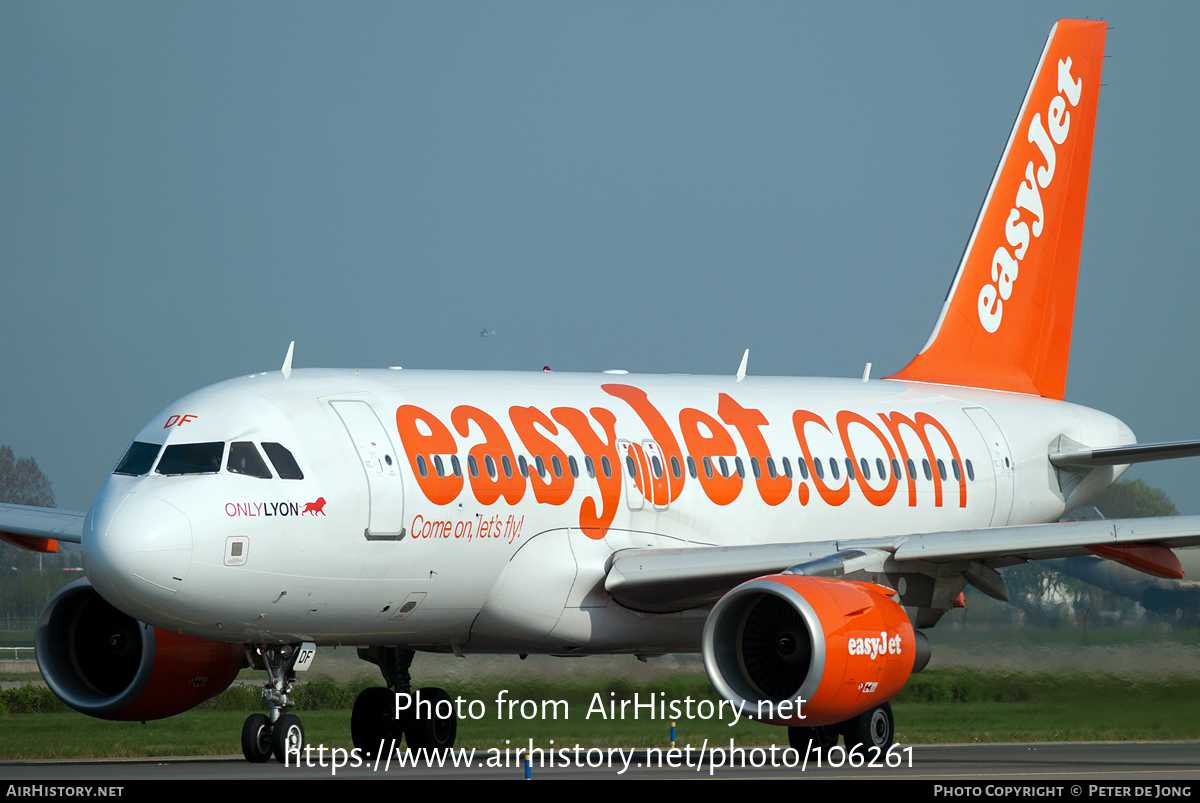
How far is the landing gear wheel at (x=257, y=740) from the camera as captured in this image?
1623cm

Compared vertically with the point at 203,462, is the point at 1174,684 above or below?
below

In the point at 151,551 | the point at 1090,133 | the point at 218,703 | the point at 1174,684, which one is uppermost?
the point at 1090,133

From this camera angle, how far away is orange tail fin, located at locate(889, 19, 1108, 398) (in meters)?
24.4

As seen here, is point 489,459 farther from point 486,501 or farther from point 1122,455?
point 1122,455

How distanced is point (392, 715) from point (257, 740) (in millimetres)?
3550

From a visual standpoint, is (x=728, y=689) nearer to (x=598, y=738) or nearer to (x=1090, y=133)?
(x=598, y=738)

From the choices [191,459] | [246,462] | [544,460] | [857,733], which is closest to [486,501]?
[544,460]

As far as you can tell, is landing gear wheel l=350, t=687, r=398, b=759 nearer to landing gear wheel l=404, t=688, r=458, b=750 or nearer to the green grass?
landing gear wheel l=404, t=688, r=458, b=750

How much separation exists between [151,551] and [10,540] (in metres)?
6.09

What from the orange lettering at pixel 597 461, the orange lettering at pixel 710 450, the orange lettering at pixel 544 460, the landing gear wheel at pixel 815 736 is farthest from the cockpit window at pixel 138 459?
the landing gear wheel at pixel 815 736

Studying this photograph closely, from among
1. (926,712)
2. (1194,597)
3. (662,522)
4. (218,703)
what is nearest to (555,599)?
(662,522)

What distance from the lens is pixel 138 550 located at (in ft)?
47.8

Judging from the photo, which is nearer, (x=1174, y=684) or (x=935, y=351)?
(x=1174, y=684)

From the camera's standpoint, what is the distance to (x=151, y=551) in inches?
575
